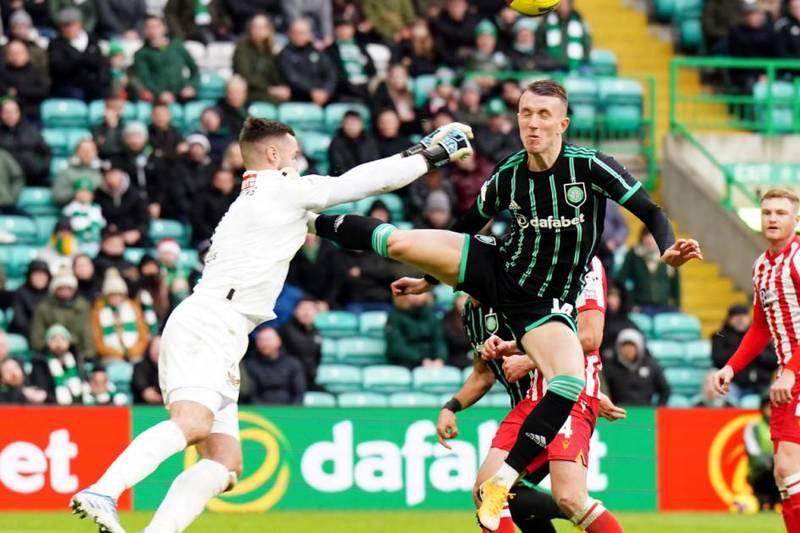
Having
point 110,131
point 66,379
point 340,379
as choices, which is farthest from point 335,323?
point 110,131

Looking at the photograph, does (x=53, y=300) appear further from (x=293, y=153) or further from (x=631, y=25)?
(x=631, y=25)

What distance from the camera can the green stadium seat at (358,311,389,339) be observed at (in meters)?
17.7

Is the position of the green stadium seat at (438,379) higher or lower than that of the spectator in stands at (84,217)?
lower

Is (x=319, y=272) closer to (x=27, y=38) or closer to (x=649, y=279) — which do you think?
(x=649, y=279)

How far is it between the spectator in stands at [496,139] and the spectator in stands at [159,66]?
3.14 m

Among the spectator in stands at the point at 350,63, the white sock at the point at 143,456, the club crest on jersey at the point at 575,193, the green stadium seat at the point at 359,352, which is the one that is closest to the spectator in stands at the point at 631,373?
the green stadium seat at the point at 359,352

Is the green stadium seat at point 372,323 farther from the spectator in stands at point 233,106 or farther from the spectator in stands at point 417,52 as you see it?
the spectator in stands at point 417,52

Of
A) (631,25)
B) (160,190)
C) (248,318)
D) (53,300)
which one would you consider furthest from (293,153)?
(631,25)

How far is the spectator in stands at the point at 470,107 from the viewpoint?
18922 millimetres

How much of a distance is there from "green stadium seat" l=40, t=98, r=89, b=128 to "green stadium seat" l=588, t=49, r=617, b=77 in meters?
6.46

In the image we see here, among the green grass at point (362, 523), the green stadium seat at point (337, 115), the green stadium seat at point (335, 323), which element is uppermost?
the green stadium seat at point (337, 115)

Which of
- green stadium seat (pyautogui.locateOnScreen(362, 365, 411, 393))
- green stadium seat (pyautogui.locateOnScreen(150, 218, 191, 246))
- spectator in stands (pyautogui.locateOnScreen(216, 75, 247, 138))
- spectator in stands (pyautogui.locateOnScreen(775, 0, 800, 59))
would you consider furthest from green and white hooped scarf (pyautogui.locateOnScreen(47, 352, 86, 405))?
spectator in stands (pyautogui.locateOnScreen(775, 0, 800, 59))

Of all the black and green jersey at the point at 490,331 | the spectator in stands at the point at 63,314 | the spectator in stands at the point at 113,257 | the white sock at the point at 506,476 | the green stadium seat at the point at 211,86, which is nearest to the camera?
the white sock at the point at 506,476

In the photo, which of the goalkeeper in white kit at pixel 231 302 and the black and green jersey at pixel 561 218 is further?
the black and green jersey at pixel 561 218
